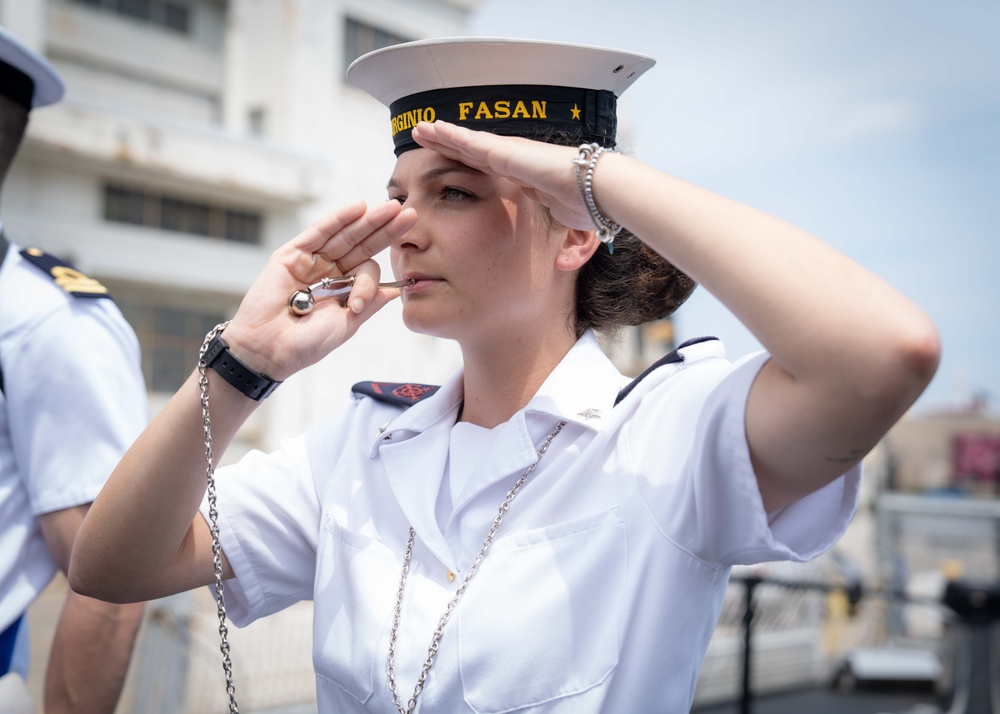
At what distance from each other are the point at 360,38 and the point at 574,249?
1828 cm

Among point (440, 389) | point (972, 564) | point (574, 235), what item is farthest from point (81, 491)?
point (972, 564)

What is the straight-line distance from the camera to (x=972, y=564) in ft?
23.4

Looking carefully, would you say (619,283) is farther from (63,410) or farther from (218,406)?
Answer: (63,410)

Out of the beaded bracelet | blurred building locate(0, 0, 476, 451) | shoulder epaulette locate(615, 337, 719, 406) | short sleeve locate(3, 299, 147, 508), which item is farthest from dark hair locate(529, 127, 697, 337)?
blurred building locate(0, 0, 476, 451)

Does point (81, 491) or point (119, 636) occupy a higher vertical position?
point (81, 491)

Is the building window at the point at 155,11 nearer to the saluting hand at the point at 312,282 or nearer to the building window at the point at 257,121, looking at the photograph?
the building window at the point at 257,121

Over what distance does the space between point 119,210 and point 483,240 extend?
50.7ft

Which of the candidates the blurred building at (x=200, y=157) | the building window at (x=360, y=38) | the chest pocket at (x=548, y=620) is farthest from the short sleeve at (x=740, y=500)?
the building window at (x=360, y=38)

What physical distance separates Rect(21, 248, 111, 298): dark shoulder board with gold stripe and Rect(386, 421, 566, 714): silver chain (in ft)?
3.61

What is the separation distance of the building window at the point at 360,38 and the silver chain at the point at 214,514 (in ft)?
58.4

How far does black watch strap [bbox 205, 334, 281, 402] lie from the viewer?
4.85ft

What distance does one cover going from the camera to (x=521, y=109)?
154cm

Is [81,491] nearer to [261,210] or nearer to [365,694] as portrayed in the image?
[365,694]

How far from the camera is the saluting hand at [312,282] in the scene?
4.87 feet
